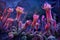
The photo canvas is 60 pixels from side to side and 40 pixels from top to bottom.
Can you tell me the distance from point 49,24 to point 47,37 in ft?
0.46

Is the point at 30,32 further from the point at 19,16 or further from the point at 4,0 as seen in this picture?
the point at 4,0

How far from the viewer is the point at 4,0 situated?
1996 millimetres

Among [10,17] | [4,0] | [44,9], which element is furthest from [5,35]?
[44,9]

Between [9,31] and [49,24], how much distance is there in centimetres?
44

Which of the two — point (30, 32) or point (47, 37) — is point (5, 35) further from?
point (47, 37)

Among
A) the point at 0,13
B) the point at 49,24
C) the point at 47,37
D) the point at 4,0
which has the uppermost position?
the point at 4,0

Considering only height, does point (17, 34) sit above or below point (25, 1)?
below

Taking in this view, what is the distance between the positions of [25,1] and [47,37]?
1.51 feet

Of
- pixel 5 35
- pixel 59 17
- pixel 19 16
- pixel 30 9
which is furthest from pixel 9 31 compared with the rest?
pixel 59 17

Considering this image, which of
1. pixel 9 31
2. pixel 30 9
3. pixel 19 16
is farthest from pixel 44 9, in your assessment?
pixel 9 31

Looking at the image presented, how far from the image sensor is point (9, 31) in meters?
1.97

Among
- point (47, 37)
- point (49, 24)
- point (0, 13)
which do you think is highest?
point (0, 13)

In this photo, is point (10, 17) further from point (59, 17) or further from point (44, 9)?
point (59, 17)

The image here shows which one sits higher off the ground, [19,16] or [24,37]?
[19,16]
